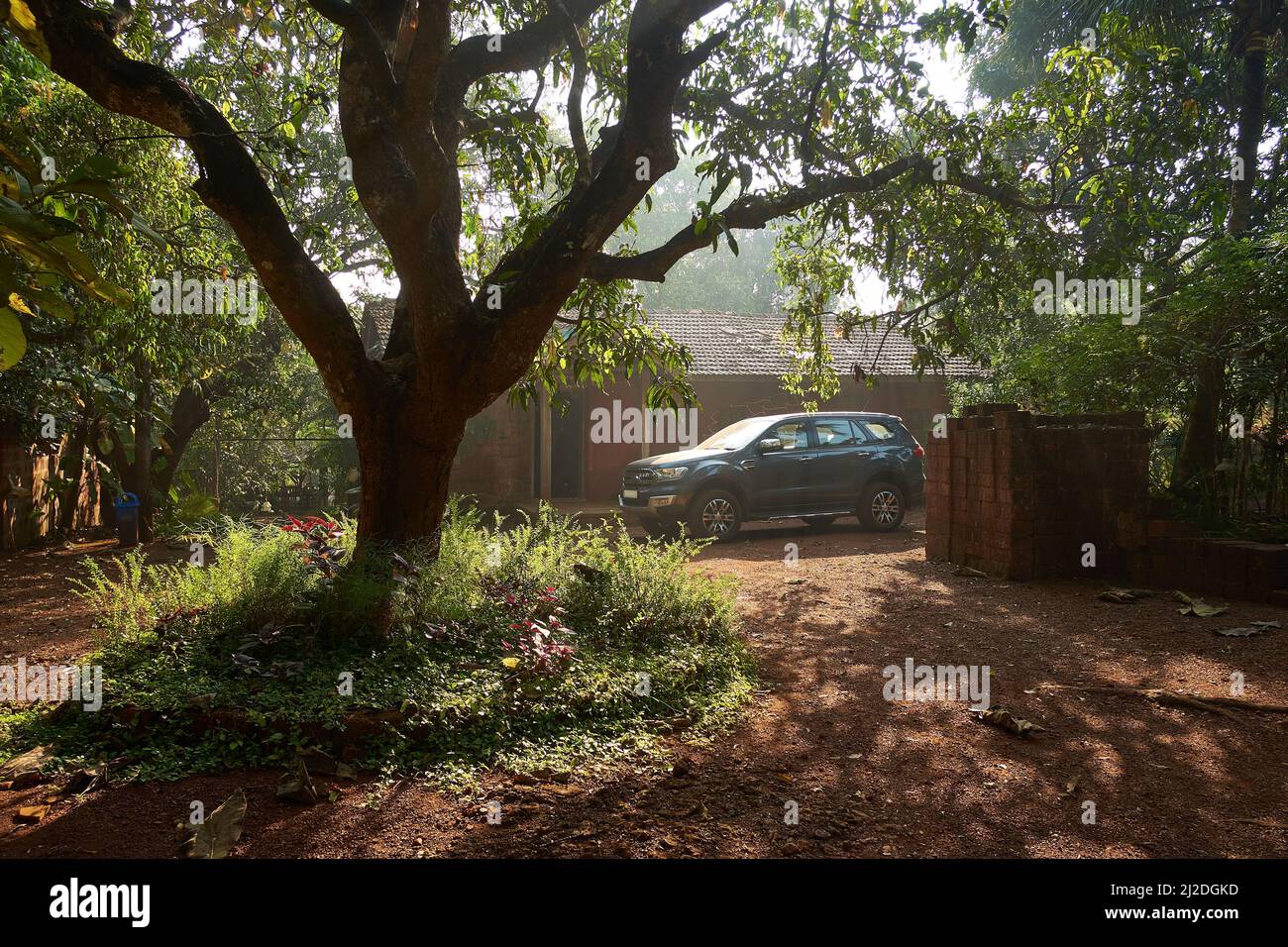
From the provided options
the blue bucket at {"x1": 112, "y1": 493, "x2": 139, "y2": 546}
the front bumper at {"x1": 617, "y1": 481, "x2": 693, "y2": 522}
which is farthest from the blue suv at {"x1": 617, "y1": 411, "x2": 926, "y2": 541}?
the blue bucket at {"x1": 112, "y1": 493, "x2": 139, "y2": 546}

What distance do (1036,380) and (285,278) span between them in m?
8.79

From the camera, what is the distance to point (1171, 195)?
52.3 feet

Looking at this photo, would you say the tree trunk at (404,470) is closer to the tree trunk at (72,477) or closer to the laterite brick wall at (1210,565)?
the laterite brick wall at (1210,565)

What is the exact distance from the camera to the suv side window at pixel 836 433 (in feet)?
46.5

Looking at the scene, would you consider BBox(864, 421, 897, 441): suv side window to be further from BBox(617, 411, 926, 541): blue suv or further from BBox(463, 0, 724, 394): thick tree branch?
BBox(463, 0, 724, 394): thick tree branch

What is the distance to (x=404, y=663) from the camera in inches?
199

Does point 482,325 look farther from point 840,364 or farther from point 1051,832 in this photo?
point 840,364

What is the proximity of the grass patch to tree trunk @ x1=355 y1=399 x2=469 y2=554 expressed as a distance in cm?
28

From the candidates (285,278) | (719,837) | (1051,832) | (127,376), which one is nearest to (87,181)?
(719,837)

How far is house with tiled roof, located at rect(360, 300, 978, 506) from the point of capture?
18078 millimetres

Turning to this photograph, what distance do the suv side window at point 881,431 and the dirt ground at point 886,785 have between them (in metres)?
7.46

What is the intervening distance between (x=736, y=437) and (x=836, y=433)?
1647 mm

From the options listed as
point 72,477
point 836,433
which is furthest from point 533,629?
point 72,477

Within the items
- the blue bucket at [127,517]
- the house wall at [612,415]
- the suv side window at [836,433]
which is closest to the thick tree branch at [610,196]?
the suv side window at [836,433]
